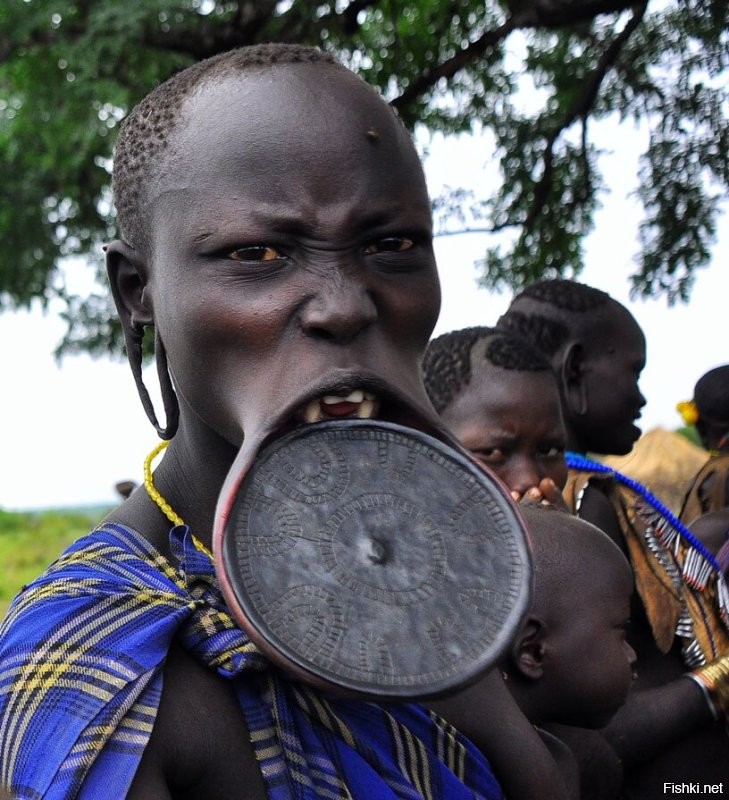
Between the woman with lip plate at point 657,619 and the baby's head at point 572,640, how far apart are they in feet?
2.09

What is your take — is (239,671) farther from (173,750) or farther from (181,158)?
(181,158)

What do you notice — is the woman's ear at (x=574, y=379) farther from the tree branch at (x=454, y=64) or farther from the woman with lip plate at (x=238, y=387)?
the tree branch at (x=454, y=64)

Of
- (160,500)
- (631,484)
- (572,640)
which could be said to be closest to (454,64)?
(631,484)

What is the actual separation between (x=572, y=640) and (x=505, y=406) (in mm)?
861

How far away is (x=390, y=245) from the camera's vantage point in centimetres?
158

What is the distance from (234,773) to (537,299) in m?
2.92

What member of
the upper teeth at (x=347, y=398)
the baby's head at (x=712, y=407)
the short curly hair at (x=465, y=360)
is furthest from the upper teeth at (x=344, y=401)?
the baby's head at (x=712, y=407)

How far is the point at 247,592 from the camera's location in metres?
1.36

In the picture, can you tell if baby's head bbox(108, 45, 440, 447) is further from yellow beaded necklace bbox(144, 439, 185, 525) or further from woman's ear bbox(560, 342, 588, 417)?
woman's ear bbox(560, 342, 588, 417)

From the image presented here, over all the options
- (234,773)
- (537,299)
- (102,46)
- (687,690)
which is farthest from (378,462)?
(102,46)

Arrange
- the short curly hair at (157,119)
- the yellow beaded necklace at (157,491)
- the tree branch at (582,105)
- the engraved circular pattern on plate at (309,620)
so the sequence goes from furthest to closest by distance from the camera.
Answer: the tree branch at (582,105)
the yellow beaded necklace at (157,491)
the short curly hair at (157,119)
the engraved circular pattern on plate at (309,620)

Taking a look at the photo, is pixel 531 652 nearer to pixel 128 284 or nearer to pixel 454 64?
pixel 128 284

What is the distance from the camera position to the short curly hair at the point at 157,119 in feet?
5.32

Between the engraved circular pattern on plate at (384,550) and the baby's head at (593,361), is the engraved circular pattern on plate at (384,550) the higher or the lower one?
the higher one
